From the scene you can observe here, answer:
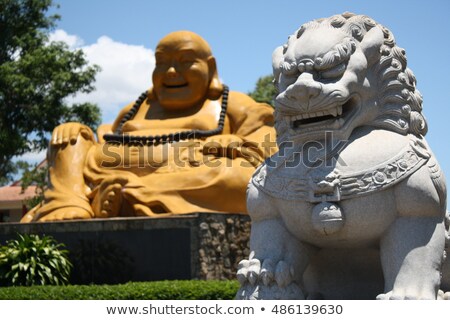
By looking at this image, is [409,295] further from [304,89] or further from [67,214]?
[67,214]

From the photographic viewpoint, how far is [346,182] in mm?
3396

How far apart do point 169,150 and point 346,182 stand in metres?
6.43

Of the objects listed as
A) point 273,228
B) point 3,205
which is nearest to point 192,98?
point 273,228

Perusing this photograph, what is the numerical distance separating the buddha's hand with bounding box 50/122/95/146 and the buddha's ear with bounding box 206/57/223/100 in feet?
5.94

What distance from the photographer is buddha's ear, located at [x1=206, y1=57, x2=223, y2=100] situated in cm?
1059

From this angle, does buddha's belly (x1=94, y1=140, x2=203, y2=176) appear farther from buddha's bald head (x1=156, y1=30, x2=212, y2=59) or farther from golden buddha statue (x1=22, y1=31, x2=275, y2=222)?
buddha's bald head (x1=156, y1=30, x2=212, y2=59)

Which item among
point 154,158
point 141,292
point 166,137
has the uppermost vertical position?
point 166,137

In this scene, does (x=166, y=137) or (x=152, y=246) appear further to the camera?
(x=166, y=137)

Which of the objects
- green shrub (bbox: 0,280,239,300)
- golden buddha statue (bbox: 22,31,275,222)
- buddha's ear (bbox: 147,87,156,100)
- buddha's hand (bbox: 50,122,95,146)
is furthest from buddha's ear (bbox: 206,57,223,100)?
green shrub (bbox: 0,280,239,300)

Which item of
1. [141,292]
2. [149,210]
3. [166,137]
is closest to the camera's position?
[141,292]

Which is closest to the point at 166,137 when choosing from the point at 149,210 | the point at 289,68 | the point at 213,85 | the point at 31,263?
the point at 149,210

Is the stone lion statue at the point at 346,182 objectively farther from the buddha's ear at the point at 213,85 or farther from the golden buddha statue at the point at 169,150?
the buddha's ear at the point at 213,85
